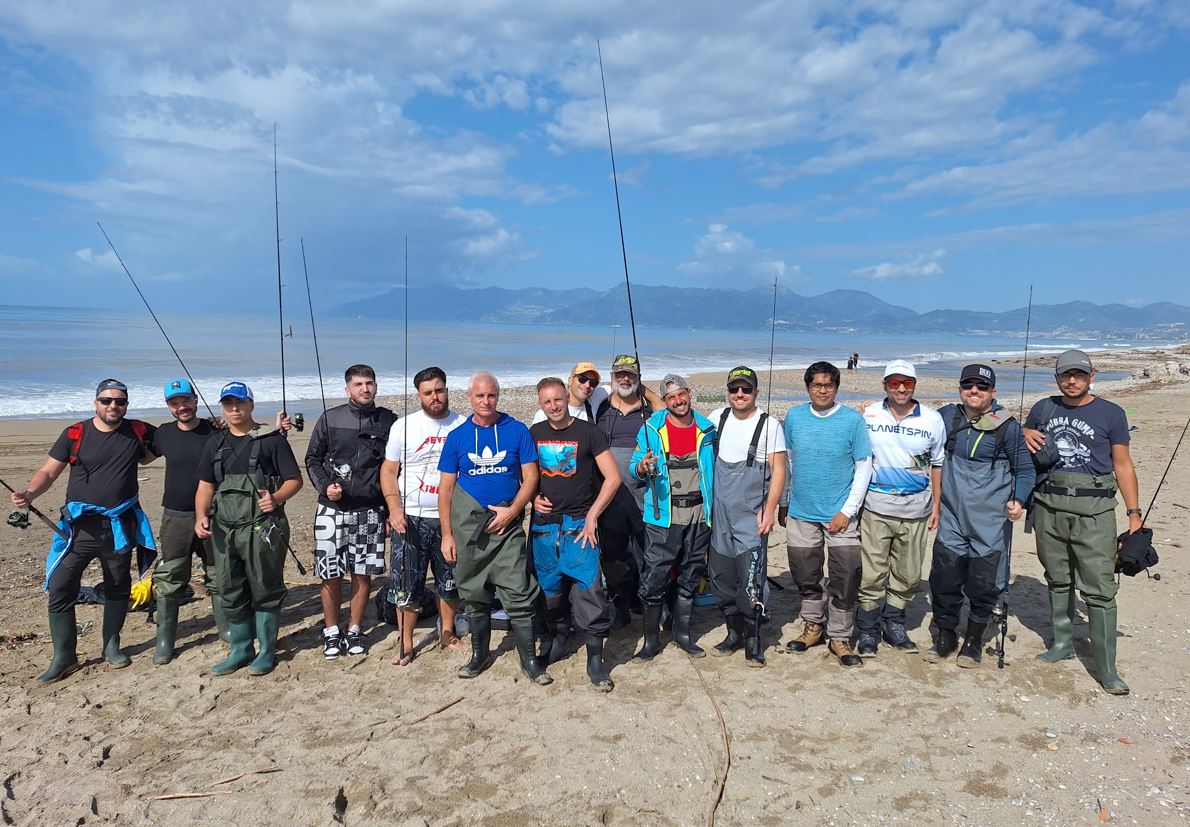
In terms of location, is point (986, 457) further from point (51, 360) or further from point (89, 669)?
point (51, 360)

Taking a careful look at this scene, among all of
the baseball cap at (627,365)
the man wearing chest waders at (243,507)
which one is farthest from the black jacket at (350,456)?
the baseball cap at (627,365)

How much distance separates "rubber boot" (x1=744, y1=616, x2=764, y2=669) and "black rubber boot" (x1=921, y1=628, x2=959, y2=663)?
1150 mm

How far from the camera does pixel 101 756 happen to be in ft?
12.0

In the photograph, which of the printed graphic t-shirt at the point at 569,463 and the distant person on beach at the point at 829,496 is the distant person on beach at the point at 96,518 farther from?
the distant person on beach at the point at 829,496

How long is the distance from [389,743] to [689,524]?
221 centimetres

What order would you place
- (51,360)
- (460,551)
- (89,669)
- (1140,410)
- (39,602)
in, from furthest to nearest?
(51,360) < (1140,410) < (39,602) < (89,669) < (460,551)

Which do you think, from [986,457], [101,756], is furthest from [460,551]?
[986,457]

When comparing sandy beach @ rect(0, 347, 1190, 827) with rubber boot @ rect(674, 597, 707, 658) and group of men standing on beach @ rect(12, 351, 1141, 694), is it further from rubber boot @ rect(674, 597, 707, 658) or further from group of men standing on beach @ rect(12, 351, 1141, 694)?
group of men standing on beach @ rect(12, 351, 1141, 694)

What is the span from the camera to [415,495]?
183 inches

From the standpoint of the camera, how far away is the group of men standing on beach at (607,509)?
428 centimetres

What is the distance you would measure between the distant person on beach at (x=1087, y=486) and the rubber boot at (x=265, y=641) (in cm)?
512

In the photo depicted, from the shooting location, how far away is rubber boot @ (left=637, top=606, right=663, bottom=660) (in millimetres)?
4707

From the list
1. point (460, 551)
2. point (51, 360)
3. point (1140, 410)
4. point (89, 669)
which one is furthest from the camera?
point (51, 360)

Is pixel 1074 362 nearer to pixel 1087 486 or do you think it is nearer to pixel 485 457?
pixel 1087 486
